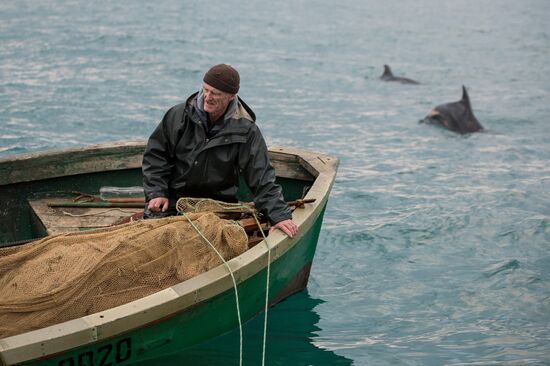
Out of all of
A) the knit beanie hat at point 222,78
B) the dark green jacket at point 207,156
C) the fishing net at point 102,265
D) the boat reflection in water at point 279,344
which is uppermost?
the knit beanie hat at point 222,78

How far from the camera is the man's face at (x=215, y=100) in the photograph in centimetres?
659

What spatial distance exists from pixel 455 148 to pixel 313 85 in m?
6.82

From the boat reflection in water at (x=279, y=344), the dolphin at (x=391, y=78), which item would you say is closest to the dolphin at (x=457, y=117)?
the dolphin at (x=391, y=78)

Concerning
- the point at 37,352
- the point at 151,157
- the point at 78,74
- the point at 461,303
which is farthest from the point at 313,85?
the point at 37,352

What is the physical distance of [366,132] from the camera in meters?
18.1

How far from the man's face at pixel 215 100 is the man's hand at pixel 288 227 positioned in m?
1.04

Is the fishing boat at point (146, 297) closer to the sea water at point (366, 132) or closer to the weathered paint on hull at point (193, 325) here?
the weathered paint on hull at point (193, 325)

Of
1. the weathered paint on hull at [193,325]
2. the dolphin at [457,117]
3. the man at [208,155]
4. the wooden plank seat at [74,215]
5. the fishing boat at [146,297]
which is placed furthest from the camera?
the dolphin at [457,117]

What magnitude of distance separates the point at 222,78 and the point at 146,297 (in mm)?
1890

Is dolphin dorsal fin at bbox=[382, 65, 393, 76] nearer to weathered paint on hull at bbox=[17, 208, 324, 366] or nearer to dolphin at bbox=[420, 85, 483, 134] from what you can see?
dolphin at bbox=[420, 85, 483, 134]

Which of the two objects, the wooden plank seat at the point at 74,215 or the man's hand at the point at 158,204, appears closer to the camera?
the man's hand at the point at 158,204

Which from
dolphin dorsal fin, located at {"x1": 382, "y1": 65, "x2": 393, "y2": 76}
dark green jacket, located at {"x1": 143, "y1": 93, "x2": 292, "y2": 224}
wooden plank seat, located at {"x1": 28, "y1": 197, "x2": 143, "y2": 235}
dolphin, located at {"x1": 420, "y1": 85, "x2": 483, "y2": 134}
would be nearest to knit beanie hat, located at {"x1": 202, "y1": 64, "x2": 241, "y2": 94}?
dark green jacket, located at {"x1": 143, "y1": 93, "x2": 292, "y2": 224}

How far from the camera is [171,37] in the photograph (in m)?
Answer: 29.0

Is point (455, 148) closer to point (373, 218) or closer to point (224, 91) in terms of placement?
point (373, 218)
